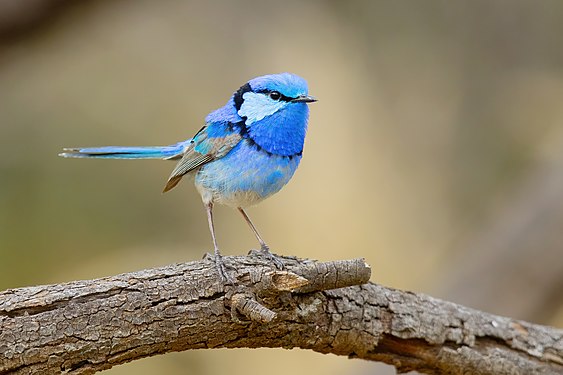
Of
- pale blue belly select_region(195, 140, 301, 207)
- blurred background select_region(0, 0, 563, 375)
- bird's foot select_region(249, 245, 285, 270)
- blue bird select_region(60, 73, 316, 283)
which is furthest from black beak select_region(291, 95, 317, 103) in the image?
blurred background select_region(0, 0, 563, 375)

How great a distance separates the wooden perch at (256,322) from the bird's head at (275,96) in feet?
1.90

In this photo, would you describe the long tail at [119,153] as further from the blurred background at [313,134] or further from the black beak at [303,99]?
the blurred background at [313,134]

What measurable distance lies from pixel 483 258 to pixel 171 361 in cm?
258

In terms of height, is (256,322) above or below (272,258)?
below

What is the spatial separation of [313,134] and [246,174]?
123 inches

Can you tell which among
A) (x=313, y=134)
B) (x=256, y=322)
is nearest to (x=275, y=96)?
(x=256, y=322)

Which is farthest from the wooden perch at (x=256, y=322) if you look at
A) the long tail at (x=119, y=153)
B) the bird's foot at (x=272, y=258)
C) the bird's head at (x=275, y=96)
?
the long tail at (x=119, y=153)

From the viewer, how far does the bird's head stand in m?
2.86

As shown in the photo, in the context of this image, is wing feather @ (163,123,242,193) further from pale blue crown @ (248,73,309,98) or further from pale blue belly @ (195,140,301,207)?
pale blue crown @ (248,73,309,98)

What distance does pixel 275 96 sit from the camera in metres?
2.88

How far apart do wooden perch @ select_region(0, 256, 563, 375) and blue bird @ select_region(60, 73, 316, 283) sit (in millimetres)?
312

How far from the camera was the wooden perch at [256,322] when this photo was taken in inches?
86.6

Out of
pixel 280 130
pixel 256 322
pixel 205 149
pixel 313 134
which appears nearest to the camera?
pixel 256 322

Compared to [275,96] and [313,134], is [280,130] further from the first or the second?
[313,134]
